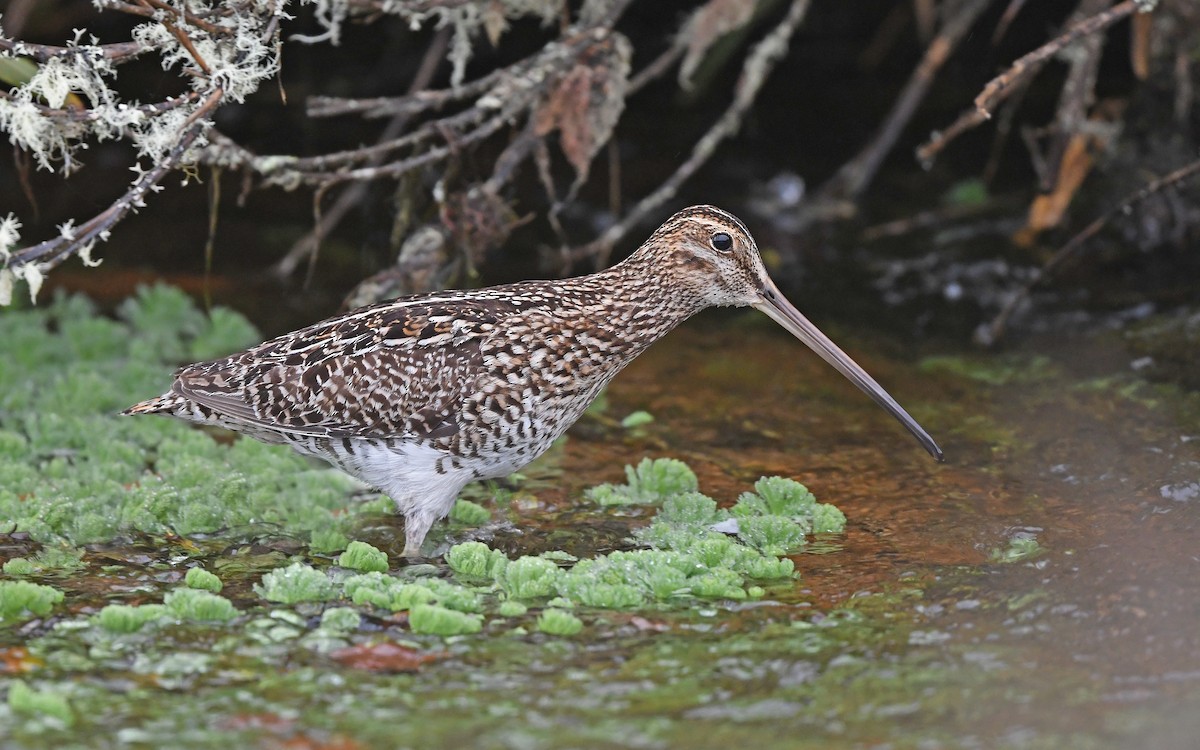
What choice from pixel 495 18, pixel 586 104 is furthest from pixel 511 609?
pixel 495 18

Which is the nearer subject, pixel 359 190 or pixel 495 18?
pixel 495 18

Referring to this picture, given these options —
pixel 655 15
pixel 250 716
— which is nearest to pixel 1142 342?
pixel 655 15

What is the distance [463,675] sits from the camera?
4.45 meters

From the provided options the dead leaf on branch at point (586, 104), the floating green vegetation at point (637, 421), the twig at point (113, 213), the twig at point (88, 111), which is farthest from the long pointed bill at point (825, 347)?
the twig at point (88, 111)

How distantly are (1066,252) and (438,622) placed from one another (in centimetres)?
434

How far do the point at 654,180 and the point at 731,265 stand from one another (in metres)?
4.68

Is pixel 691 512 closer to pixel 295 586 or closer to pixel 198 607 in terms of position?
pixel 295 586

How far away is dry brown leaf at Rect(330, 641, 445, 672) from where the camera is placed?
4.50 m

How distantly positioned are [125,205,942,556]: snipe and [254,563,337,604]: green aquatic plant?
650 mm

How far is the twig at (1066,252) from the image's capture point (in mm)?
7176

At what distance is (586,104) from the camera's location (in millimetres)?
7078

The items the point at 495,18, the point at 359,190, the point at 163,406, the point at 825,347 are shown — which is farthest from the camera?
the point at 359,190

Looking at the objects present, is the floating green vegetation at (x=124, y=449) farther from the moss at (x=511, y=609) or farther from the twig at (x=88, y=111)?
the twig at (x=88, y=111)

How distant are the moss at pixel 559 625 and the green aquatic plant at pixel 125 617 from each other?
1268mm
